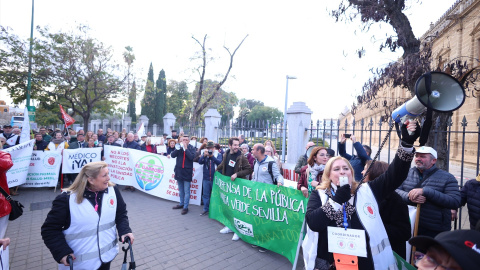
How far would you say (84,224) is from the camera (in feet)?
7.72

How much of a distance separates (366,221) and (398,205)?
0.73 metres

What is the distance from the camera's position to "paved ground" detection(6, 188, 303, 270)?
152 inches

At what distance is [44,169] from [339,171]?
8.99 m

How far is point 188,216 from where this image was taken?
19.9 ft

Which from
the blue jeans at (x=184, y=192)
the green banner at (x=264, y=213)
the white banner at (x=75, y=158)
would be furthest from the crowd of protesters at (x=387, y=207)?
the white banner at (x=75, y=158)

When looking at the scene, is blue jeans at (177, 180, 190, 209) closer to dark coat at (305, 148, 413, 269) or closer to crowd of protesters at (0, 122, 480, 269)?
crowd of protesters at (0, 122, 480, 269)

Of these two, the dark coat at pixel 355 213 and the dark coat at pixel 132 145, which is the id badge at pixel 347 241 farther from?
the dark coat at pixel 132 145

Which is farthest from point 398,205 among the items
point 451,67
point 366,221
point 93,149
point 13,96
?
point 13,96

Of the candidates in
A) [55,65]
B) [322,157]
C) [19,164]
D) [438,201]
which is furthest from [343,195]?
[55,65]

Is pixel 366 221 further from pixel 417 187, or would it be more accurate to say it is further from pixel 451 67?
pixel 451 67

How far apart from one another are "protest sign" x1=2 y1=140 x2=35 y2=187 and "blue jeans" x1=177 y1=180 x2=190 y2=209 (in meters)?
4.40

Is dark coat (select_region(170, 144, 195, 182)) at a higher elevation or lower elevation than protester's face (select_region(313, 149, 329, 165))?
lower

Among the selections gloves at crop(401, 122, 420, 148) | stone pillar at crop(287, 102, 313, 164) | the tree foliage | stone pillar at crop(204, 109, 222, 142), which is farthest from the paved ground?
the tree foliage

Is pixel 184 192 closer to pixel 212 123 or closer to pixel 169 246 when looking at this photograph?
pixel 169 246
